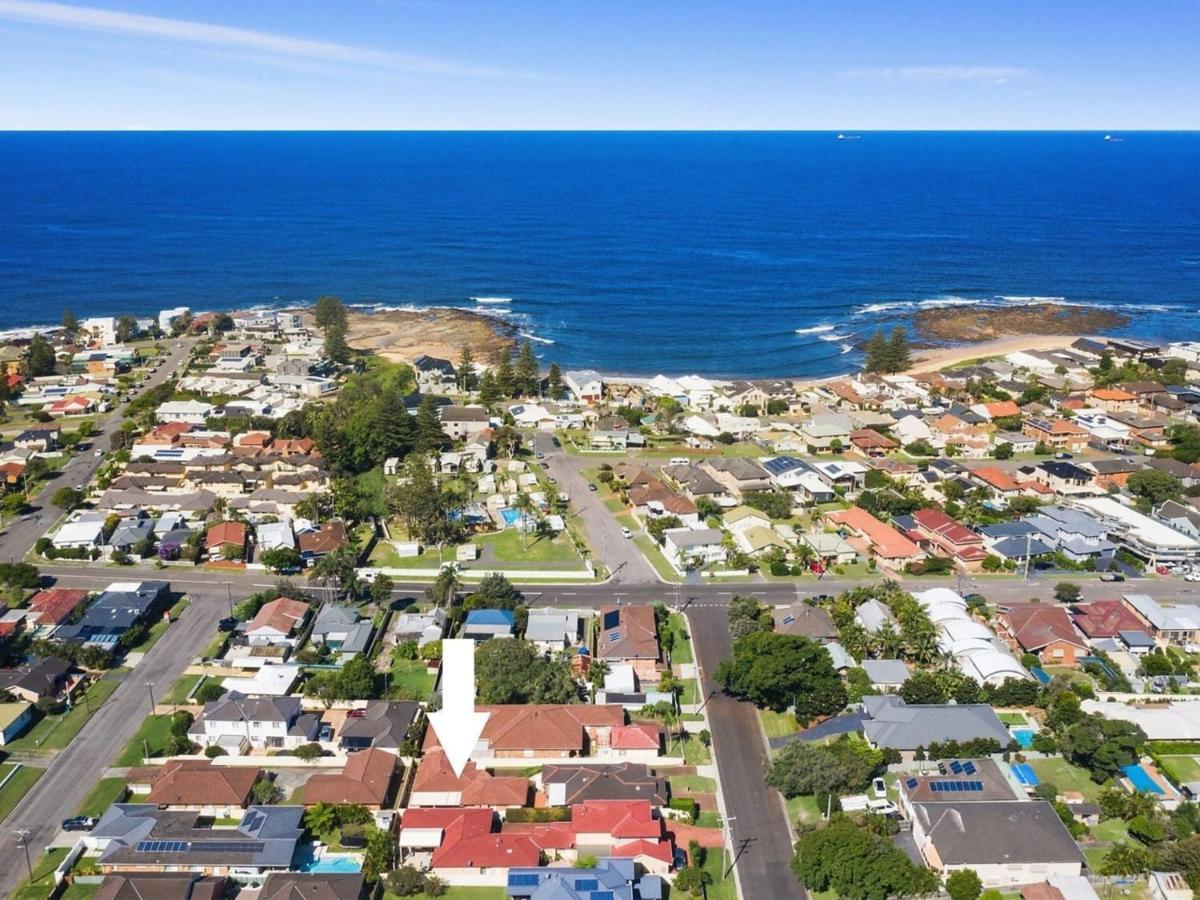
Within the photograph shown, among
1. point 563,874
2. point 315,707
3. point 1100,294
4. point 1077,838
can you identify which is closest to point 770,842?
point 563,874

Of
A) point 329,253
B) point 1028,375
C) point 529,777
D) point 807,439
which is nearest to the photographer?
point 529,777

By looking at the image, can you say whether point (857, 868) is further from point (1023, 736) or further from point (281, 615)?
point (281, 615)

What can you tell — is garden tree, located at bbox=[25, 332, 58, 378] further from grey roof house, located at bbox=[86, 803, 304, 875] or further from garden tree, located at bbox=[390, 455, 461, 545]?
grey roof house, located at bbox=[86, 803, 304, 875]

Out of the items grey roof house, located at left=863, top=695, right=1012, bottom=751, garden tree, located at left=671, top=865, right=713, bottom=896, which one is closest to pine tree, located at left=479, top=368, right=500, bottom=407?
grey roof house, located at left=863, top=695, right=1012, bottom=751

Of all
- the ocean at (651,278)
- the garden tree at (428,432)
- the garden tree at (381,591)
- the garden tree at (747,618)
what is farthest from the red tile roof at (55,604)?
the ocean at (651,278)

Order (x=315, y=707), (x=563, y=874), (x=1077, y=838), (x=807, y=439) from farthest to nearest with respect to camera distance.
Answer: (x=807, y=439)
(x=315, y=707)
(x=1077, y=838)
(x=563, y=874)

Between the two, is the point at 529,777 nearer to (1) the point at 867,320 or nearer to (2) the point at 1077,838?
(2) the point at 1077,838

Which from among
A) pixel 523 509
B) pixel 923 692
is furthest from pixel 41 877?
pixel 523 509
